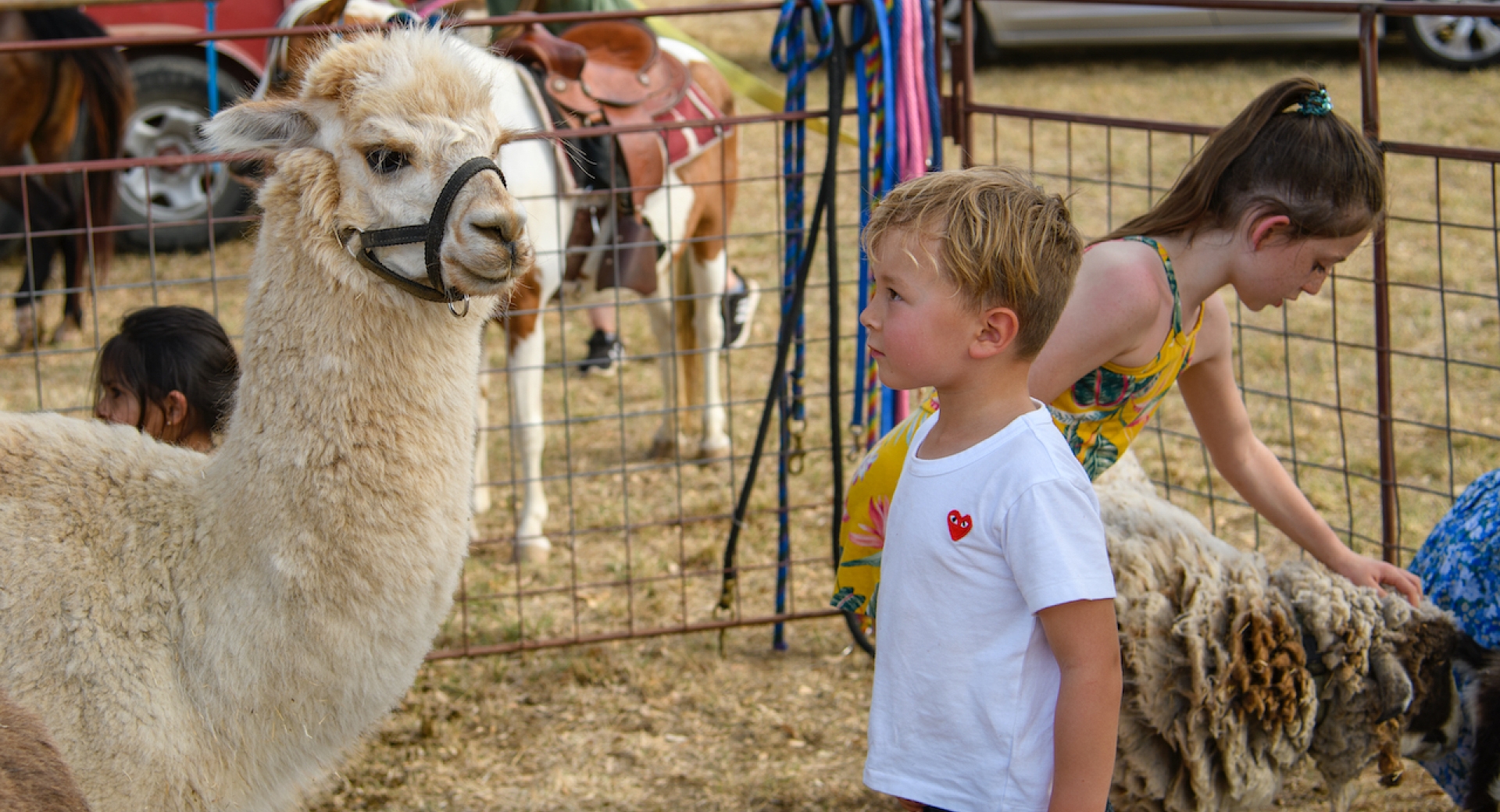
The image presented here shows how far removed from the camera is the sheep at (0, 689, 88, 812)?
1421mm

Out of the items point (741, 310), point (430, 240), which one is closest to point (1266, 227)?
point (430, 240)

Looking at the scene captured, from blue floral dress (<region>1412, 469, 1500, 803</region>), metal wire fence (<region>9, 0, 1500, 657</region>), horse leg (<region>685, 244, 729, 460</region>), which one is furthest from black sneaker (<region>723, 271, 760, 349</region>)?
blue floral dress (<region>1412, 469, 1500, 803</region>)

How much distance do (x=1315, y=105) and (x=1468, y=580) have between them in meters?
1.03

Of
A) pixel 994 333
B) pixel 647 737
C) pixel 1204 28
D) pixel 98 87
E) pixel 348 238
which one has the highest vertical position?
pixel 1204 28

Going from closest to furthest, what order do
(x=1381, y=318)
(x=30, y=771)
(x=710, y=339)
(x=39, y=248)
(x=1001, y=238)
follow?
(x=30, y=771) → (x=1001, y=238) → (x=1381, y=318) → (x=710, y=339) → (x=39, y=248)

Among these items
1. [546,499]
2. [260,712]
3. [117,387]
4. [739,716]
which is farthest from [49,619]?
[546,499]

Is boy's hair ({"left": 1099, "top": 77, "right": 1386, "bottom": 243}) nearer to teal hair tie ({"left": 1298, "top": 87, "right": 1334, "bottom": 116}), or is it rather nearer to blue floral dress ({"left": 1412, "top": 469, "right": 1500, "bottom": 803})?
teal hair tie ({"left": 1298, "top": 87, "right": 1334, "bottom": 116})

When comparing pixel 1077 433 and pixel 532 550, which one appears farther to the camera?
pixel 532 550

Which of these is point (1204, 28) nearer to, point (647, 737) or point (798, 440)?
point (798, 440)

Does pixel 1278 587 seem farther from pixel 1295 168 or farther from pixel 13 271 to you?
pixel 13 271

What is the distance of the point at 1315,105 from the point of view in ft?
7.00

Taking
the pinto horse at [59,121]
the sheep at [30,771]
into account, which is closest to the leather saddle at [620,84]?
the sheep at [30,771]

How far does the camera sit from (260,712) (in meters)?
1.99

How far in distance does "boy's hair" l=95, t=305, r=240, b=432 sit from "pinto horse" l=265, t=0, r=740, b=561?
96 centimetres
